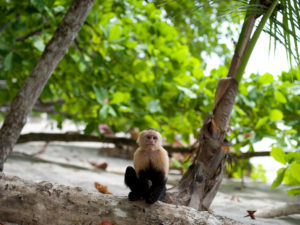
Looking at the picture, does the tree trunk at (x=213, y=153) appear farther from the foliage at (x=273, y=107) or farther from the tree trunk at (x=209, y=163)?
the foliage at (x=273, y=107)

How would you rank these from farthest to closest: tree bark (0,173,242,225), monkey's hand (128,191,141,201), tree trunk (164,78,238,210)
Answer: tree trunk (164,78,238,210), monkey's hand (128,191,141,201), tree bark (0,173,242,225)

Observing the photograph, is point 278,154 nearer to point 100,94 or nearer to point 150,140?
point 150,140

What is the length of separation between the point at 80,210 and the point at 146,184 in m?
0.41

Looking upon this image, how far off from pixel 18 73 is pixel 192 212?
Answer: 2.94 meters

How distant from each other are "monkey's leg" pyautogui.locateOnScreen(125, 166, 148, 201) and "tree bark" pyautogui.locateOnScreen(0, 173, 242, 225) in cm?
5

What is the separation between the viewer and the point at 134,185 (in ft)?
5.90

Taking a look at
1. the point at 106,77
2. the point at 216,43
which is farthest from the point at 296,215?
the point at 216,43

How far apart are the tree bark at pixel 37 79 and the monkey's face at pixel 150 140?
3.24 feet

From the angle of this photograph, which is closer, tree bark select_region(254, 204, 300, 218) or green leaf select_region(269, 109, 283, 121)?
tree bark select_region(254, 204, 300, 218)

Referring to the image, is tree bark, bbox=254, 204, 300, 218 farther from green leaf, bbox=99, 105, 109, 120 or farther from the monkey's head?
green leaf, bbox=99, 105, 109, 120

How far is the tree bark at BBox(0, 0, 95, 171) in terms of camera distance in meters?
2.24

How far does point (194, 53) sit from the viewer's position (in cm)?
588

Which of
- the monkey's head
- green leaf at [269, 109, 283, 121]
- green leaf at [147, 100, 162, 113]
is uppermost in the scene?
green leaf at [269, 109, 283, 121]

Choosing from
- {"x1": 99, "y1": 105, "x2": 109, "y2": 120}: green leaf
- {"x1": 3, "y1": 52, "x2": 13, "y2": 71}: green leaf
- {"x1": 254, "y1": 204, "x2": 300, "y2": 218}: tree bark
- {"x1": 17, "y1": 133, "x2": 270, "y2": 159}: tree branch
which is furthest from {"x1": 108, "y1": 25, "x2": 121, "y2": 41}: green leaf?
{"x1": 254, "y1": 204, "x2": 300, "y2": 218}: tree bark
